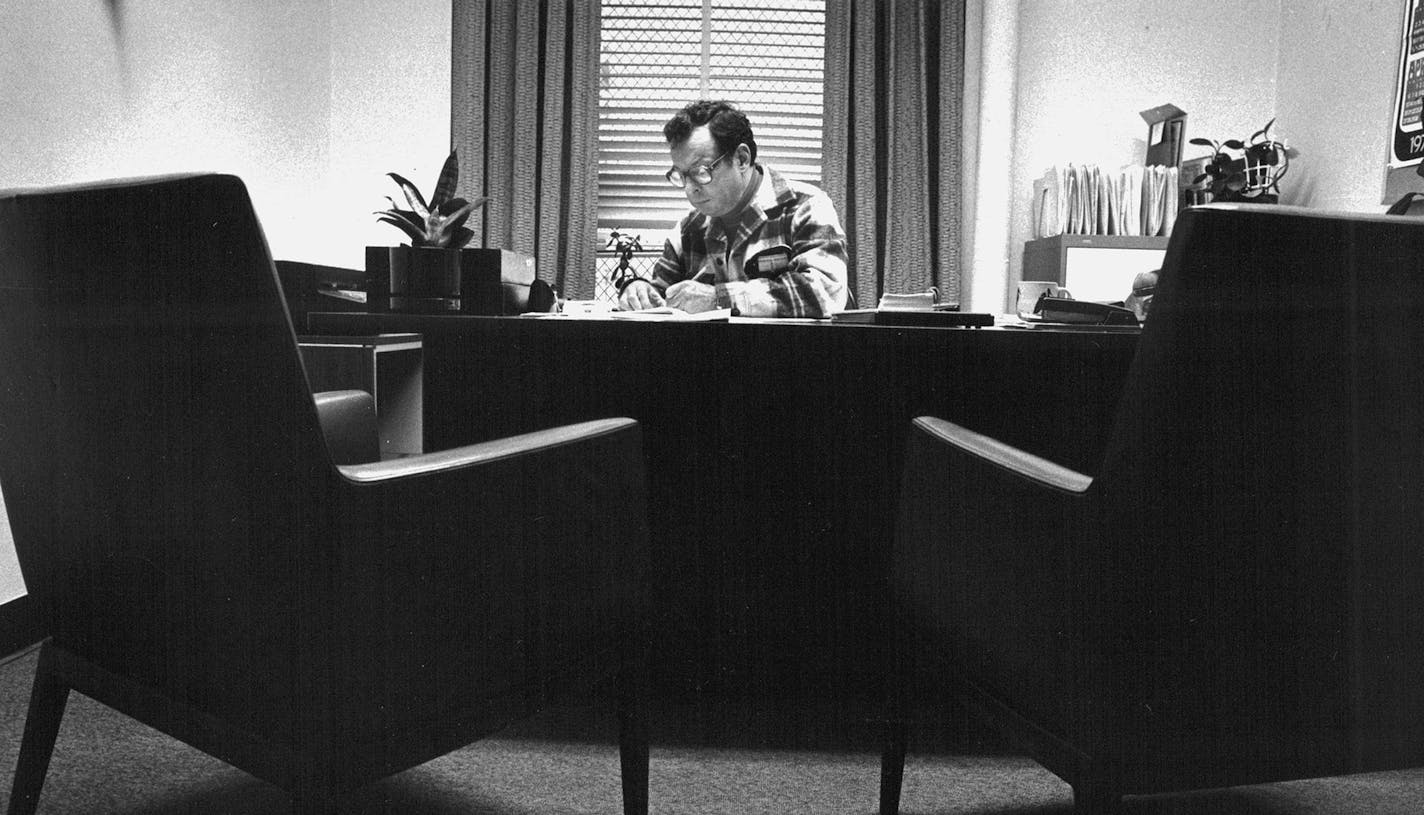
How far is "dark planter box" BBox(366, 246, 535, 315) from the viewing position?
1.54 meters

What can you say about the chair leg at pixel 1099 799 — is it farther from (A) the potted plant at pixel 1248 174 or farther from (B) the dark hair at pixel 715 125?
(A) the potted plant at pixel 1248 174

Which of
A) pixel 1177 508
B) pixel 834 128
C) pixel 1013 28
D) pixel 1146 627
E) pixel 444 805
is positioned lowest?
pixel 444 805

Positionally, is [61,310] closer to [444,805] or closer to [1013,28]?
[444,805]

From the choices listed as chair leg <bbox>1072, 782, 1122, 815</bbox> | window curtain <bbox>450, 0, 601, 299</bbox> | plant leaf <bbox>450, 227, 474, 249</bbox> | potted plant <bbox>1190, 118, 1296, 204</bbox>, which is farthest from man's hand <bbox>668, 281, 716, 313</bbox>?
potted plant <bbox>1190, 118, 1296, 204</bbox>

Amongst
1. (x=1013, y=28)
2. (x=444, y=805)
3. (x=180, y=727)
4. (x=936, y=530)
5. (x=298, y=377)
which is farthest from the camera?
(x=1013, y=28)

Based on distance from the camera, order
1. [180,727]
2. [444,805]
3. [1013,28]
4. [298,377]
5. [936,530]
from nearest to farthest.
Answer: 1. [298,377]
2. [180,727]
3. [936,530]
4. [444,805]
5. [1013,28]

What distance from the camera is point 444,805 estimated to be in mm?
1324

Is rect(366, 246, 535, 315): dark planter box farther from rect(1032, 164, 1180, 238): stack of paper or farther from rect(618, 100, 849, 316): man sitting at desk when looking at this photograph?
rect(1032, 164, 1180, 238): stack of paper

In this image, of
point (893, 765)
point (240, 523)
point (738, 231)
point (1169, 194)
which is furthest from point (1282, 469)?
point (1169, 194)

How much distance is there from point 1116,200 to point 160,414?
11.5 feet

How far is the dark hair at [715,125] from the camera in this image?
2656mm

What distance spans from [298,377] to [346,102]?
142 inches

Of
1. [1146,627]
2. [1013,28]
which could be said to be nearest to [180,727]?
[1146,627]

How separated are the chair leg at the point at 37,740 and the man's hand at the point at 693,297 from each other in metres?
1.74
